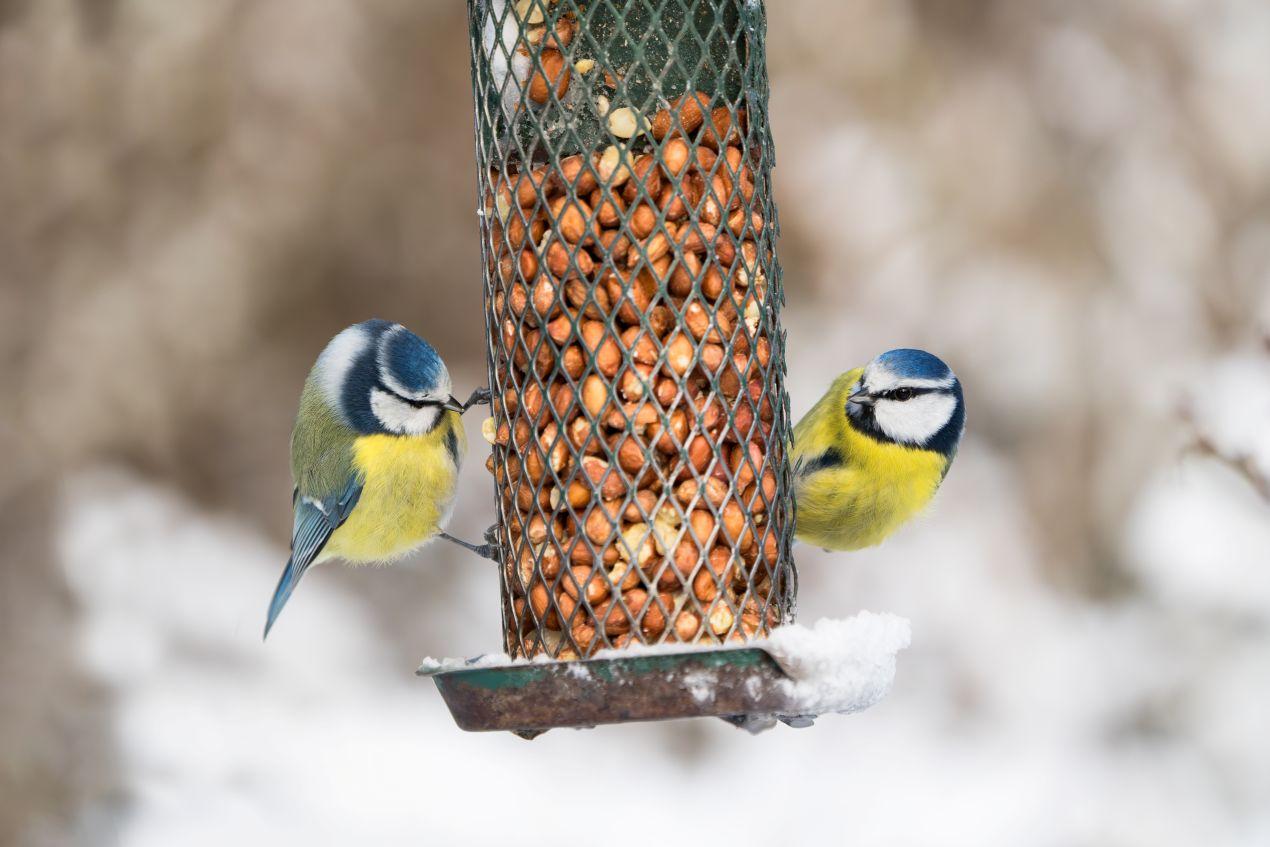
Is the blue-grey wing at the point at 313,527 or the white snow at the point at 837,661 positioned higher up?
the white snow at the point at 837,661

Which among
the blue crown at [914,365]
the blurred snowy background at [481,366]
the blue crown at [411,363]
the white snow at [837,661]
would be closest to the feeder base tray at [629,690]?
the white snow at [837,661]

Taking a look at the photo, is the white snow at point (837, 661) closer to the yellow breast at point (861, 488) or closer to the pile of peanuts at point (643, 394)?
the pile of peanuts at point (643, 394)

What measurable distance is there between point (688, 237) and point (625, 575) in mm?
460

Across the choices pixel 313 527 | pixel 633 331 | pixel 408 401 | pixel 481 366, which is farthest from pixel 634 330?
pixel 481 366

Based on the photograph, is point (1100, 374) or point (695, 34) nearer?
point (695, 34)

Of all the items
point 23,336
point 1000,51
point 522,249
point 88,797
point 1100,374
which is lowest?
point 88,797

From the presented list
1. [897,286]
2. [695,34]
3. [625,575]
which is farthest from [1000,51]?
[625,575]

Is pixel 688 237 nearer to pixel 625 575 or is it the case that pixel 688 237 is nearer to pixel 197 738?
pixel 625 575

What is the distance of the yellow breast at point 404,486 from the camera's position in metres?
2.63

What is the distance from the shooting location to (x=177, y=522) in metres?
3.95

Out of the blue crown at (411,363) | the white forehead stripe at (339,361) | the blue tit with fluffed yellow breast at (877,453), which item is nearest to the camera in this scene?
the blue crown at (411,363)

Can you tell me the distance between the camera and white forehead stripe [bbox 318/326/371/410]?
2.55 m

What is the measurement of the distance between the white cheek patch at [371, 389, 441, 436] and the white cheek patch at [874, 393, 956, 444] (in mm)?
784

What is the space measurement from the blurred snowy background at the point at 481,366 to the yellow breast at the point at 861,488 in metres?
0.99
